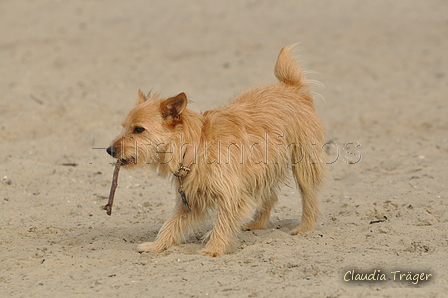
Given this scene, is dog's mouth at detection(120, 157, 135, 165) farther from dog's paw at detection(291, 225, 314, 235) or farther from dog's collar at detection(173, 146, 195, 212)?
dog's paw at detection(291, 225, 314, 235)

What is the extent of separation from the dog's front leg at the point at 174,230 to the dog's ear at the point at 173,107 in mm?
962

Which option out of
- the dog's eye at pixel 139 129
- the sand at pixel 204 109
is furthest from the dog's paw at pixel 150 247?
the dog's eye at pixel 139 129

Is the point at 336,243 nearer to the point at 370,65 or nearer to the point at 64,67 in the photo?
the point at 370,65

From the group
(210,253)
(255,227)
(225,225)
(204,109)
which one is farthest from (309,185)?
(204,109)

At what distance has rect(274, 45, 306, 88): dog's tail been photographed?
630 cm

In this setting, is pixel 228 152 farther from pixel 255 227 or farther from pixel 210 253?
pixel 255 227

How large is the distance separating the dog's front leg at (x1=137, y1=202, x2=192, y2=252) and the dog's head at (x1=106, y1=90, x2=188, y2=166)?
2.24 ft

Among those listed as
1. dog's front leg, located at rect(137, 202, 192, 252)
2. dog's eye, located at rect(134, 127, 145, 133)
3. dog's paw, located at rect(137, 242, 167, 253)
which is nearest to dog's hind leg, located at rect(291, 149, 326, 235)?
dog's front leg, located at rect(137, 202, 192, 252)

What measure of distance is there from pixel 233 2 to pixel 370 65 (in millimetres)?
6044

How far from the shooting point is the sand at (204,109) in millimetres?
4875

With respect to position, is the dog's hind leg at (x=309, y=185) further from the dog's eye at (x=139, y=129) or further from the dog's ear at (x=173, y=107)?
the dog's eye at (x=139, y=129)

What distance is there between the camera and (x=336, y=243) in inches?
218

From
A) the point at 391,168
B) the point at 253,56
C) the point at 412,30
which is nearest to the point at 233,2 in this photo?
the point at 253,56

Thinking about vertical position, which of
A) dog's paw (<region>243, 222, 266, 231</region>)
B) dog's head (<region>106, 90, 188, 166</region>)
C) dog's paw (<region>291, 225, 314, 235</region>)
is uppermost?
dog's head (<region>106, 90, 188, 166</region>)
